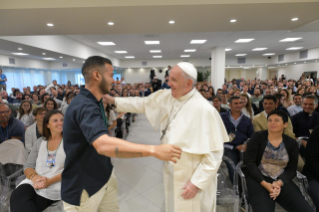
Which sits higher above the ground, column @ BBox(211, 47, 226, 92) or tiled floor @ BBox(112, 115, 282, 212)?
column @ BBox(211, 47, 226, 92)

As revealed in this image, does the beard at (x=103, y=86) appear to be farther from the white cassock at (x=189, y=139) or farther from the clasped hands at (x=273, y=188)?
the clasped hands at (x=273, y=188)

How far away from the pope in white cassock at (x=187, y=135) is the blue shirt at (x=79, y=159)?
420 millimetres

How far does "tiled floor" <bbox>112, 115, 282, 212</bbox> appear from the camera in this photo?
8.18ft

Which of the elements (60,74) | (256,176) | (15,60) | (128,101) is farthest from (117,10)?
(60,74)

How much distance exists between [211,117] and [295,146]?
5.01 feet

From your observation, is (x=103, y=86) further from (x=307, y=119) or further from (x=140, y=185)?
(x=307, y=119)

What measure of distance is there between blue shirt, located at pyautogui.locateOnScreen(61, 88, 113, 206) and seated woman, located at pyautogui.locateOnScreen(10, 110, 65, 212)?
2.80 ft

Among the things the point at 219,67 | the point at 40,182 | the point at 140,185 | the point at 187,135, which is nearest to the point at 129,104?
the point at 187,135

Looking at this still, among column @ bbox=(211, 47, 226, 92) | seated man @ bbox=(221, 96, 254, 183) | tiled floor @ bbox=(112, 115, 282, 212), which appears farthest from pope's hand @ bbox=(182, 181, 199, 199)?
column @ bbox=(211, 47, 226, 92)

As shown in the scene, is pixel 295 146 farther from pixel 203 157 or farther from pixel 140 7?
pixel 140 7

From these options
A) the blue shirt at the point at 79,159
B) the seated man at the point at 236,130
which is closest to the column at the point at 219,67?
the seated man at the point at 236,130

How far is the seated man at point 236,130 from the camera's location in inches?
112

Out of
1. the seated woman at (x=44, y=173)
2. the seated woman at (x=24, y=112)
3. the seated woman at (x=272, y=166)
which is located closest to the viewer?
the seated woman at (x=44, y=173)

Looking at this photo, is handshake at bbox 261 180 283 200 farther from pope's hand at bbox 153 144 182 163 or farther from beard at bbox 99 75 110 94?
beard at bbox 99 75 110 94
